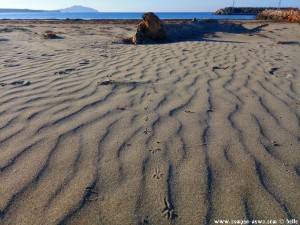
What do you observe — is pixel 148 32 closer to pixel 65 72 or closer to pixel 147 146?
pixel 65 72

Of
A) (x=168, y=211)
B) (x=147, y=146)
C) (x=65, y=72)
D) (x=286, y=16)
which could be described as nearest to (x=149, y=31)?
(x=65, y=72)

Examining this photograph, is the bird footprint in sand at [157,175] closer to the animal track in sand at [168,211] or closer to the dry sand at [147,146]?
the dry sand at [147,146]

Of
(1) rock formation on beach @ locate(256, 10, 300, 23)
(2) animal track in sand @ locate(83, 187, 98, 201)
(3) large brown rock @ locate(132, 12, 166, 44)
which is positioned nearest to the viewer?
(2) animal track in sand @ locate(83, 187, 98, 201)

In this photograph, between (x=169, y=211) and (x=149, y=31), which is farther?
(x=149, y=31)

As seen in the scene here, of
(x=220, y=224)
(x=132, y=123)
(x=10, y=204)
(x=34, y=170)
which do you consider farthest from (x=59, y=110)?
(x=220, y=224)

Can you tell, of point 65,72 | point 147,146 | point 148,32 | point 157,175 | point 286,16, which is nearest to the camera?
point 157,175

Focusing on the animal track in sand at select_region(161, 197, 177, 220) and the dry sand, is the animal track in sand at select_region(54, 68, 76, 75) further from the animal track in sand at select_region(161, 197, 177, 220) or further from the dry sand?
the animal track in sand at select_region(161, 197, 177, 220)

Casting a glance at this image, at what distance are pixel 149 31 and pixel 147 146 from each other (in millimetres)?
6794

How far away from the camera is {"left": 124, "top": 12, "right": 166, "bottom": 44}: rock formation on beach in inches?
330

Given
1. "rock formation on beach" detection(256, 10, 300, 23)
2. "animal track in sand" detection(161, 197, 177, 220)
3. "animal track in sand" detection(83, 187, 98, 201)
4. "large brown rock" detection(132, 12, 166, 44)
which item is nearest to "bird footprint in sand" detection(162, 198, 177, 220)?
"animal track in sand" detection(161, 197, 177, 220)

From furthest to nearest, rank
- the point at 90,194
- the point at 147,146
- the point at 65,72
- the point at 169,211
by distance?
the point at 65,72 < the point at 147,146 < the point at 90,194 < the point at 169,211

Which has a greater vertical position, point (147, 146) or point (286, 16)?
point (147, 146)

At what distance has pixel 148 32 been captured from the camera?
8.68 m

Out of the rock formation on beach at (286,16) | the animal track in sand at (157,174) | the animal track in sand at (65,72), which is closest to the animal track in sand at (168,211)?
the animal track in sand at (157,174)
